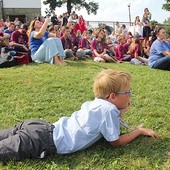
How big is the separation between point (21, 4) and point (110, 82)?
97.1 ft

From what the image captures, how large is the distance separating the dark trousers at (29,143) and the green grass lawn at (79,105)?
0.09 metres

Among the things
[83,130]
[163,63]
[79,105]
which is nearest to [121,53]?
[163,63]

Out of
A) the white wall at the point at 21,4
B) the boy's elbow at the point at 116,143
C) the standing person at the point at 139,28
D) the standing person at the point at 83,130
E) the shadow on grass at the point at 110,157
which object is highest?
the white wall at the point at 21,4

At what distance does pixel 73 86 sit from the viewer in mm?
6832

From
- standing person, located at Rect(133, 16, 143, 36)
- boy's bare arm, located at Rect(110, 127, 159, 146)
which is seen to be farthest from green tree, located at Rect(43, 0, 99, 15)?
boy's bare arm, located at Rect(110, 127, 159, 146)

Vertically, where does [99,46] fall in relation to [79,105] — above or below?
above

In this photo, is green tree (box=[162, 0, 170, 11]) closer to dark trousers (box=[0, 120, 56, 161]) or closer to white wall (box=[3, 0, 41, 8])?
white wall (box=[3, 0, 41, 8])

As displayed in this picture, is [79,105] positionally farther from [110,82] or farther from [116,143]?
[110,82]

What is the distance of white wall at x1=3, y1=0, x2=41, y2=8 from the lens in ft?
103

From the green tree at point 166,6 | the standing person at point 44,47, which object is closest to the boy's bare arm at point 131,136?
the standing person at point 44,47

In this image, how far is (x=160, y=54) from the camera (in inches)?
388

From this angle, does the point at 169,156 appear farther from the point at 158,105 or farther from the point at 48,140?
the point at 158,105

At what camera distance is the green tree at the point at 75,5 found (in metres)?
47.6

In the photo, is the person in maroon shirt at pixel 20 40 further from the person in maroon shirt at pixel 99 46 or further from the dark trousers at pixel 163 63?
the dark trousers at pixel 163 63
